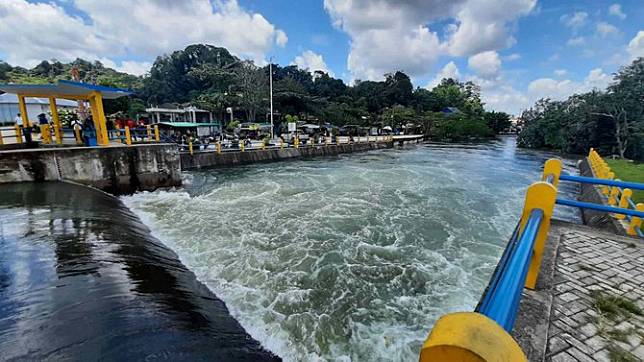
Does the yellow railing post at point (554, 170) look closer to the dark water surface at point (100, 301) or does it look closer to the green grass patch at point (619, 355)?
the green grass patch at point (619, 355)

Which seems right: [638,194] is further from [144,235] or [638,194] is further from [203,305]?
[144,235]

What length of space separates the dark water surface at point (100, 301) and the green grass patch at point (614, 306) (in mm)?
3290

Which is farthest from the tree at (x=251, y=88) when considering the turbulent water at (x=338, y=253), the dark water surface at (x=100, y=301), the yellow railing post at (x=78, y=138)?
the dark water surface at (x=100, y=301)

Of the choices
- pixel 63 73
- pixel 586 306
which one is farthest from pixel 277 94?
pixel 63 73

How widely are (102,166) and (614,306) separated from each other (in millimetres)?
12702

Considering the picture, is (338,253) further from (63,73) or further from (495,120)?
(63,73)

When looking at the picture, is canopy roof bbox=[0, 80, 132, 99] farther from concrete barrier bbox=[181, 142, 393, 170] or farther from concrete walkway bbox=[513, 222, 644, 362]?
concrete walkway bbox=[513, 222, 644, 362]

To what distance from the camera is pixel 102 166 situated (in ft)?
32.8

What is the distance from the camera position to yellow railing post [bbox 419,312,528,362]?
0.69 meters

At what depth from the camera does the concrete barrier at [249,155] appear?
16594 mm

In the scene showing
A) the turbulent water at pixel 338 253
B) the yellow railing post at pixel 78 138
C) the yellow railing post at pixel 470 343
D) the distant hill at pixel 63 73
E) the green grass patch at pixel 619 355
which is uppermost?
the distant hill at pixel 63 73

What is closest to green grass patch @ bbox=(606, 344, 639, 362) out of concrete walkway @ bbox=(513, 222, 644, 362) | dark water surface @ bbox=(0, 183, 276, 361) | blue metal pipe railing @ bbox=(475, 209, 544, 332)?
concrete walkway @ bbox=(513, 222, 644, 362)

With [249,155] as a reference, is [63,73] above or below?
above

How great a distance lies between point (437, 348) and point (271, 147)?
2050 cm
